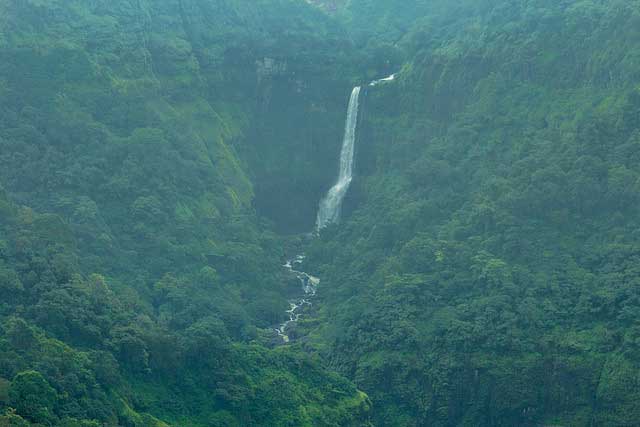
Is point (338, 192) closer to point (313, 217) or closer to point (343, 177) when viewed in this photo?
point (343, 177)

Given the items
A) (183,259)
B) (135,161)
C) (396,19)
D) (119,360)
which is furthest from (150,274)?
(396,19)

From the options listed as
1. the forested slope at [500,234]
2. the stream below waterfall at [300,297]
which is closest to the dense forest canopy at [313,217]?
the forested slope at [500,234]

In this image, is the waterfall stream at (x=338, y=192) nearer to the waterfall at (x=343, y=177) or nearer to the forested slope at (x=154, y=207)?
the waterfall at (x=343, y=177)

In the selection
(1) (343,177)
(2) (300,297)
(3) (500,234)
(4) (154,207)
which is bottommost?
(2) (300,297)

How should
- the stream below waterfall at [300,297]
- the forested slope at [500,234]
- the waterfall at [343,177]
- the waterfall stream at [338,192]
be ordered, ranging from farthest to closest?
the waterfall at [343,177]
the waterfall stream at [338,192]
the stream below waterfall at [300,297]
the forested slope at [500,234]

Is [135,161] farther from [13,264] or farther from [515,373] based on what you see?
[515,373]

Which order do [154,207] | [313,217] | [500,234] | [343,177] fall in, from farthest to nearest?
[343,177] → [313,217] → [154,207] → [500,234]

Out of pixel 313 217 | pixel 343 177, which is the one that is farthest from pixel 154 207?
pixel 343 177
